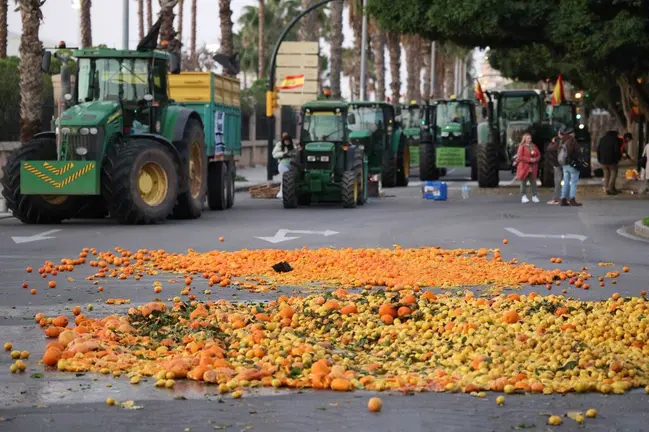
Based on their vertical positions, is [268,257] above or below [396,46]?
below

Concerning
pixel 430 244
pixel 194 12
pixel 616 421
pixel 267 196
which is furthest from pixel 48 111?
pixel 194 12

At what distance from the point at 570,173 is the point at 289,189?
6971 millimetres

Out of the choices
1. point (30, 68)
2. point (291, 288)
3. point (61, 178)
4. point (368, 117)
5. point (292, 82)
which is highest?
point (292, 82)

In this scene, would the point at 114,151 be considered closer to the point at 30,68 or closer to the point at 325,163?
the point at 325,163

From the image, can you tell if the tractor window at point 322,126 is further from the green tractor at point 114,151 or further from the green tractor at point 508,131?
the green tractor at point 508,131

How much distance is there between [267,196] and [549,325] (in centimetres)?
2523

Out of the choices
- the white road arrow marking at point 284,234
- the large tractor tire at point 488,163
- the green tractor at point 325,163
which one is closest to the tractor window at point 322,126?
the green tractor at point 325,163

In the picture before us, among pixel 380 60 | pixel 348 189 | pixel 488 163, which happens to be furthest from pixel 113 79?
pixel 380 60

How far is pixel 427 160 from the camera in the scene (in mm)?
47094

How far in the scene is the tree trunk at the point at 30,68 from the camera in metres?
31.6

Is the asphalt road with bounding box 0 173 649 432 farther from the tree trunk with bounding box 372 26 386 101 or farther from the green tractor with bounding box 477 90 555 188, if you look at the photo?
the tree trunk with bounding box 372 26 386 101

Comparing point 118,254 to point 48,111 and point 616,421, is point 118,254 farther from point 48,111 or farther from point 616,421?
point 48,111

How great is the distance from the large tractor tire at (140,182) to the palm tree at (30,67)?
789 cm

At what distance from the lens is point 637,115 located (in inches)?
2051
